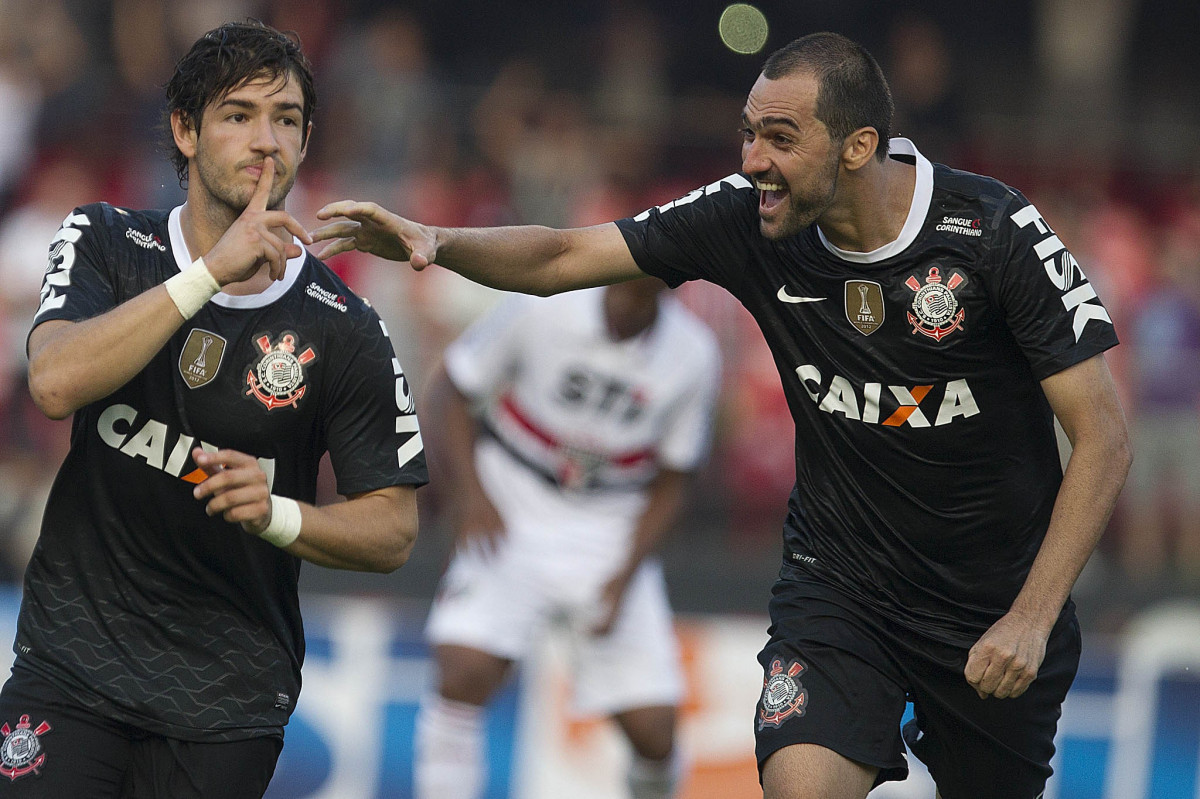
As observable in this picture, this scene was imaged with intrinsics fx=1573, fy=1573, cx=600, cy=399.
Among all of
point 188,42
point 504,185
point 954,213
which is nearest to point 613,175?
point 504,185

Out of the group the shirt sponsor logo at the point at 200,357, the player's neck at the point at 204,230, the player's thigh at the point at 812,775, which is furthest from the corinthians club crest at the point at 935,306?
the shirt sponsor logo at the point at 200,357

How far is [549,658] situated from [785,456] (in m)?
2.21

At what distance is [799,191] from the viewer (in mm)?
4637

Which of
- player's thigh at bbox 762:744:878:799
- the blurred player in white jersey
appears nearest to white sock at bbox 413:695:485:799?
the blurred player in white jersey

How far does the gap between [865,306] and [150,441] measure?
2121 millimetres

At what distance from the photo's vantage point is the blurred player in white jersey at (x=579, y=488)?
7.94 m

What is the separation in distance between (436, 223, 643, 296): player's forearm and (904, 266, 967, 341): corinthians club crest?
35.6 inches

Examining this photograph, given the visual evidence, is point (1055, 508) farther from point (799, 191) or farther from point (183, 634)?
point (183, 634)

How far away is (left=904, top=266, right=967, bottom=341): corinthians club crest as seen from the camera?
466 centimetres

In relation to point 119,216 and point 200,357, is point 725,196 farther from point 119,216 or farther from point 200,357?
point 119,216

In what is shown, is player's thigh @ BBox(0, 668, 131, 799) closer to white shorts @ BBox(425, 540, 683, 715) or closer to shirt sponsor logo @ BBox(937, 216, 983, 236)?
shirt sponsor logo @ BBox(937, 216, 983, 236)

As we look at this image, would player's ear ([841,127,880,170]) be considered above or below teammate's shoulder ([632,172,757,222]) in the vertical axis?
above

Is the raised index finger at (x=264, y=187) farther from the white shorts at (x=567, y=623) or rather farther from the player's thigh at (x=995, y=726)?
the white shorts at (x=567, y=623)

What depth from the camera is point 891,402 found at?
15.8 feet
